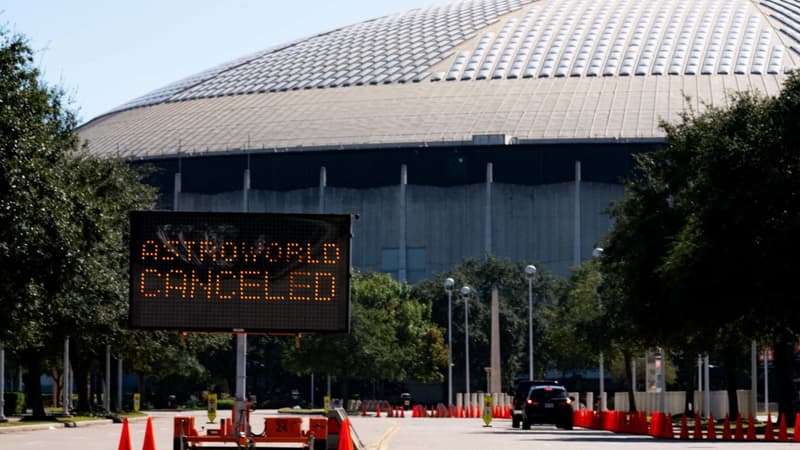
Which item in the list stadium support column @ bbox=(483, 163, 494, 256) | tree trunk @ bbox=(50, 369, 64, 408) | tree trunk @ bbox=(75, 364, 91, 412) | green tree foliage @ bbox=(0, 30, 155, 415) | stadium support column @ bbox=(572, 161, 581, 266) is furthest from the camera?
stadium support column @ bbox=(483, 163, 494, 256)

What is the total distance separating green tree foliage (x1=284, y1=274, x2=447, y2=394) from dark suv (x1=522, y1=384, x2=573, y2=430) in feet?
175

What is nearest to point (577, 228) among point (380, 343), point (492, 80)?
point (492, 80)

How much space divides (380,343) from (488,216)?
31.5m

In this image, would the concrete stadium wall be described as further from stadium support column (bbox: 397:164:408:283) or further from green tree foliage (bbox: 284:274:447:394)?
green tree foliage (bbox: 284:274:447:394)

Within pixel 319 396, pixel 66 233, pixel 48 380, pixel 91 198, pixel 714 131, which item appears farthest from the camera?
pixel 48 380

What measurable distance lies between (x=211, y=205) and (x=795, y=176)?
10986 centimetres

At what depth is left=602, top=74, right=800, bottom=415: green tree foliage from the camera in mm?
50844

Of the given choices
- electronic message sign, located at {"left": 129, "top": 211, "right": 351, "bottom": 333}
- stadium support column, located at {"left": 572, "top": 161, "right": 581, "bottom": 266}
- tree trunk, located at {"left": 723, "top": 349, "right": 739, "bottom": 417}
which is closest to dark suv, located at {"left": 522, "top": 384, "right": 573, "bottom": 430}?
tree trunk, located at {"left": 723, "top": 349, "right": 739, "bottom": 417}

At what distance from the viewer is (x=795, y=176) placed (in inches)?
2020

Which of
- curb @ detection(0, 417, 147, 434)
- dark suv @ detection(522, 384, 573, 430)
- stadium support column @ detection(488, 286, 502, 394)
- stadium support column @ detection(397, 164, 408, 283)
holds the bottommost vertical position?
curb @ detection(0, 417, 147, 434)

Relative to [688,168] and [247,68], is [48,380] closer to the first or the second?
[247,68]

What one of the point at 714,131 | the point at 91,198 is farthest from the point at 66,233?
the point at 714,131

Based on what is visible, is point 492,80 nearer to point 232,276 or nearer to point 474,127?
point 474,127

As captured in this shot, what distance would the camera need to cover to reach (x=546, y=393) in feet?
207
